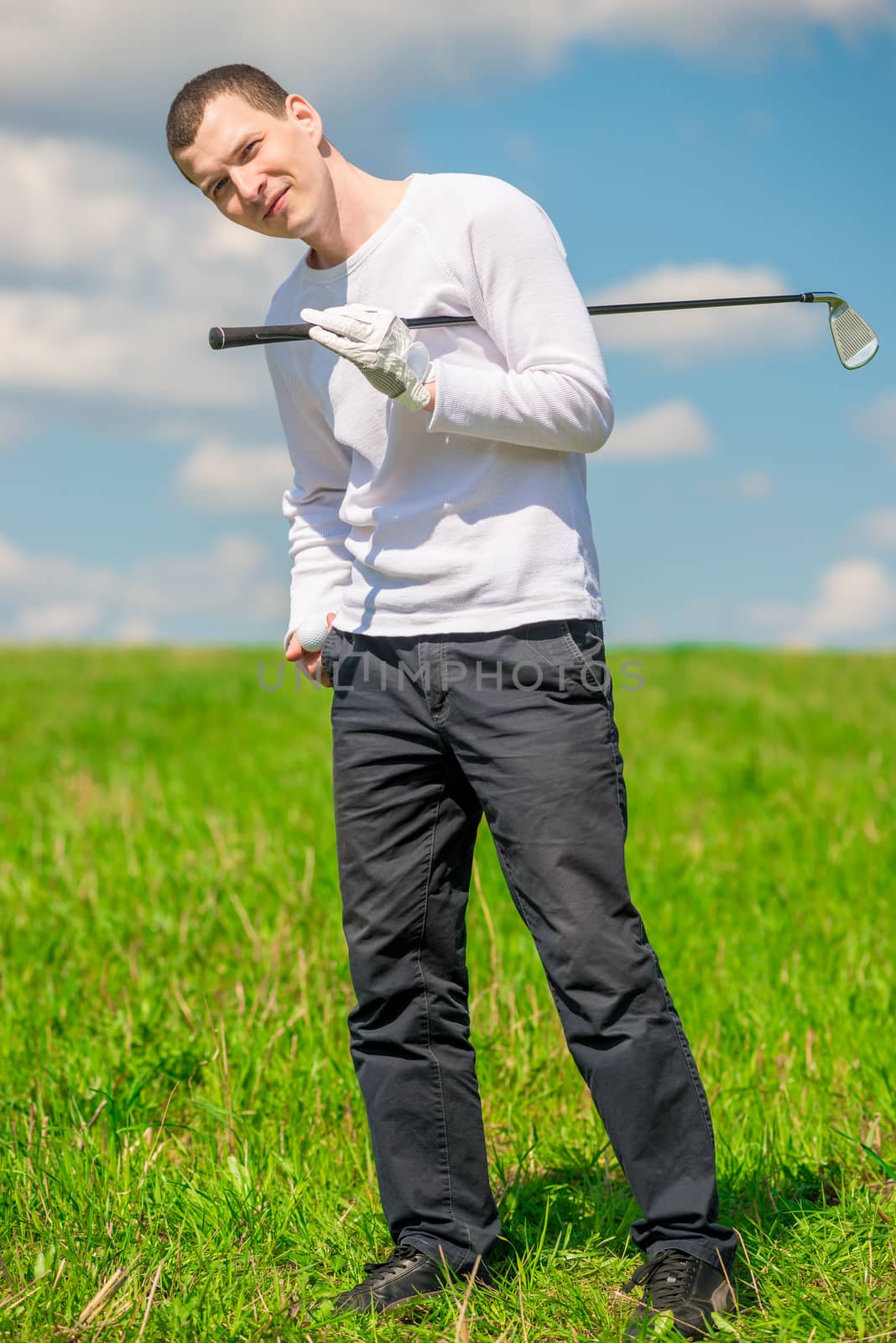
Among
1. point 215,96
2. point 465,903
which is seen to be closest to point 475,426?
point 215,96

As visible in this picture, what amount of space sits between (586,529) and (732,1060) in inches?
74.1

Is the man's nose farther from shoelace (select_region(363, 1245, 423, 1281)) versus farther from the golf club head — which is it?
shoelace (select_region(363, 1245, 423, 1281))

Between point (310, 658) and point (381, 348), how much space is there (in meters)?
0.86

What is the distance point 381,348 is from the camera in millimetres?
2398

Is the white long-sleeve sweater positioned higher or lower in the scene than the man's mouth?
lower

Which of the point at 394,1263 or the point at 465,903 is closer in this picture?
the point at 394,1263

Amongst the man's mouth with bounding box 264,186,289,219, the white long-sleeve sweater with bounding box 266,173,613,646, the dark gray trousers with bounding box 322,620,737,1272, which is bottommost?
the dark gray trousers with bounding box 322,620,737,1272

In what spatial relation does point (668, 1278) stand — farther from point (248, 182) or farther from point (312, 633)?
point (248, 182)

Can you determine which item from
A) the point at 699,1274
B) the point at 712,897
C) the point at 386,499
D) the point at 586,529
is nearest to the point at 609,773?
the point at 586,529

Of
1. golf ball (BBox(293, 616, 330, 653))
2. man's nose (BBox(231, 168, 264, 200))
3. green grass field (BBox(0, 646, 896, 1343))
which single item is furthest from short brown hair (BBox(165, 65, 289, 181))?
green grass field (BBox(0, 646, 896, 1343))

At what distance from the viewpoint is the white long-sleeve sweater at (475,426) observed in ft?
8.25

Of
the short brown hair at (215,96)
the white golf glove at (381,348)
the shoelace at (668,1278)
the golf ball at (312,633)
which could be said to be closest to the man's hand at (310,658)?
the golf ball at (312,633)

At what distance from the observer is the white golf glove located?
7.88ft

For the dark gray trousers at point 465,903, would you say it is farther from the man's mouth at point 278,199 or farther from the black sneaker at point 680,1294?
the man's mouth at point 278,199
